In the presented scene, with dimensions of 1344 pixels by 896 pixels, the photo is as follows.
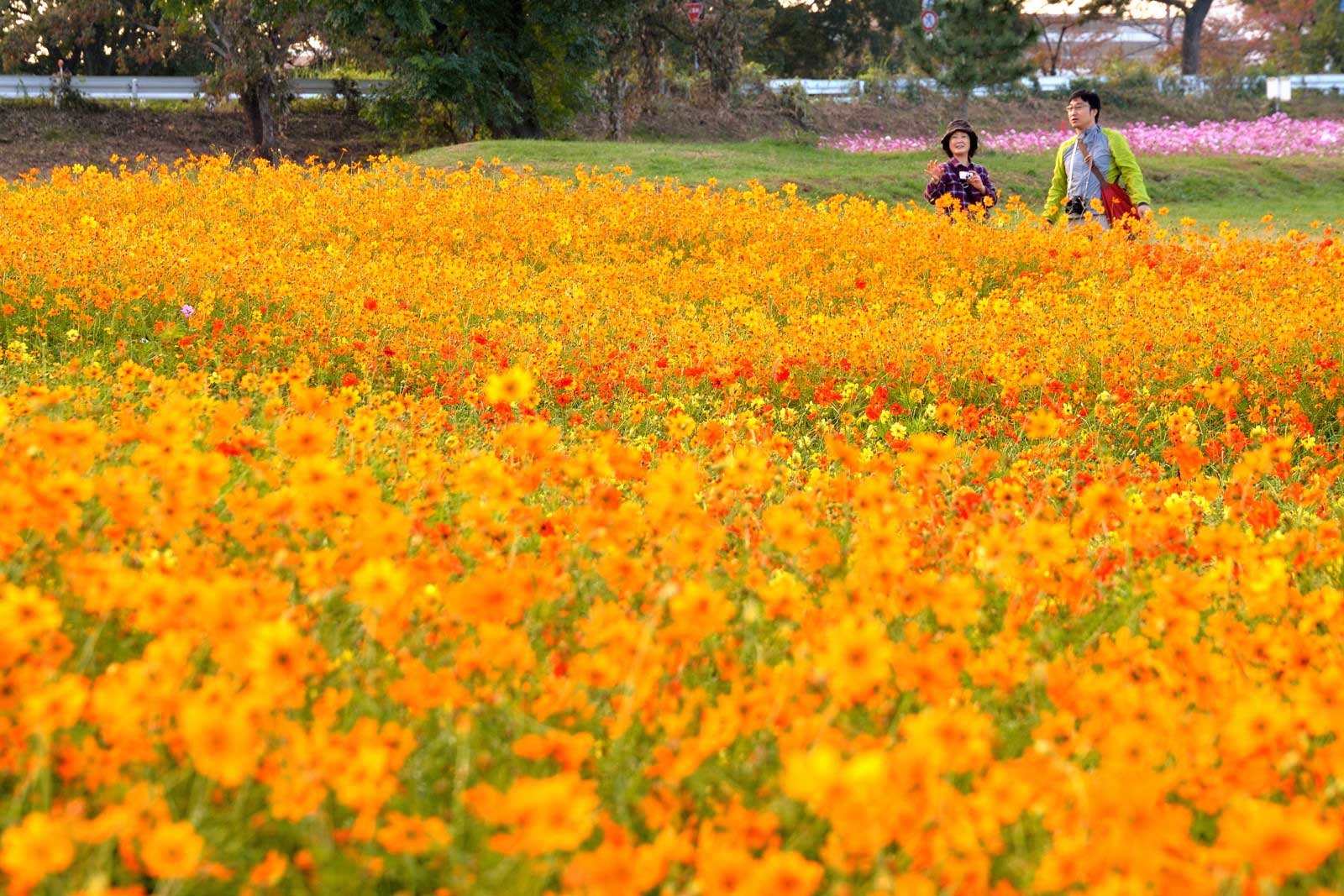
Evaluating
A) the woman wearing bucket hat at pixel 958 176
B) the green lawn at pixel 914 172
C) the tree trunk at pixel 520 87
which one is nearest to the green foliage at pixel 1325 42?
the green lawn at pixel 914 172

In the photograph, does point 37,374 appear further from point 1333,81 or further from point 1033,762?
point 1333,81

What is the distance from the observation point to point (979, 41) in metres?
27.6

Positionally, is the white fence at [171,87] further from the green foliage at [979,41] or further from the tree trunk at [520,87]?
the green foliage at [979,41]

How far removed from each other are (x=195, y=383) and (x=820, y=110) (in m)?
29.6

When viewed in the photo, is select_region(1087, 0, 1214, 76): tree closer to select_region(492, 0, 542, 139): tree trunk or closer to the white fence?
the white fence

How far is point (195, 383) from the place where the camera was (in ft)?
11.1

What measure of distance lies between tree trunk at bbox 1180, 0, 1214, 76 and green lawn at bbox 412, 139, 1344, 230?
1855 centimetres

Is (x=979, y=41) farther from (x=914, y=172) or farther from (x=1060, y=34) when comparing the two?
(x=1060, y=34)

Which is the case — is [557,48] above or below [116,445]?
above

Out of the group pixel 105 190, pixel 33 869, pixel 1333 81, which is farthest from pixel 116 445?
pixel 1333 81

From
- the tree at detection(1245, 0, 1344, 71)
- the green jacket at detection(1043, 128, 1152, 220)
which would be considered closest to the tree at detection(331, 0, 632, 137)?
the green jacket at detection(1043, 128, 1152, 220)

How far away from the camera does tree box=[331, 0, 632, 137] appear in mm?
21688

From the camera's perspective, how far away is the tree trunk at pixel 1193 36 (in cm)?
4050

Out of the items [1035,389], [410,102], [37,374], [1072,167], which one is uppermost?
[410,102]
